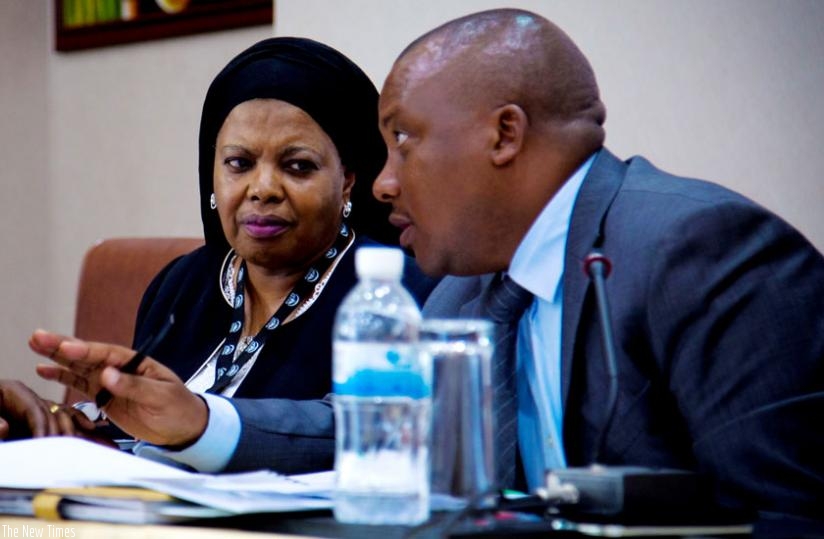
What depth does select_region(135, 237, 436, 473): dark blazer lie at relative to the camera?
6.35ft

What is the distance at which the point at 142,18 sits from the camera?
4340 millimetres

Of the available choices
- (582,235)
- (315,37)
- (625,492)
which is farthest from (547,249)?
(315,37)

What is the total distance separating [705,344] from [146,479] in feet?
2.38

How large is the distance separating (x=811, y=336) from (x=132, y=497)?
0.87 metres

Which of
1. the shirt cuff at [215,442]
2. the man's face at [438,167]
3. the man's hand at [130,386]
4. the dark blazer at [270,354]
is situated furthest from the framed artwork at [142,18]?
the man's hand at [130,386]

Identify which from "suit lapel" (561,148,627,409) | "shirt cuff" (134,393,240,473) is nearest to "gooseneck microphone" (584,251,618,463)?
"suit lapel" (561,148,627,409)

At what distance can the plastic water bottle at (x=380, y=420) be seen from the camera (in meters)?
1.28

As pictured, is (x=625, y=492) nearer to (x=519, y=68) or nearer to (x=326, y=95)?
(x=519, y=68)

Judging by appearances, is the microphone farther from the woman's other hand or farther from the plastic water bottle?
the woman's other hand

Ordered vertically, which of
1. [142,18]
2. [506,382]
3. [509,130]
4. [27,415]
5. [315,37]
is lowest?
[27,415]

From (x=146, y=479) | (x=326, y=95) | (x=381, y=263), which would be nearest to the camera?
(x=381, y=263)

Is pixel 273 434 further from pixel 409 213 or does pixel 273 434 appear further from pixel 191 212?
pixel 191 212

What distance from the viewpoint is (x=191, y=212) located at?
425 centimetres

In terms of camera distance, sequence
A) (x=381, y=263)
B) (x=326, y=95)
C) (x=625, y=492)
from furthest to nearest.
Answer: (x=326, y=95), (x=381, y=263), (x=625, y=492)
